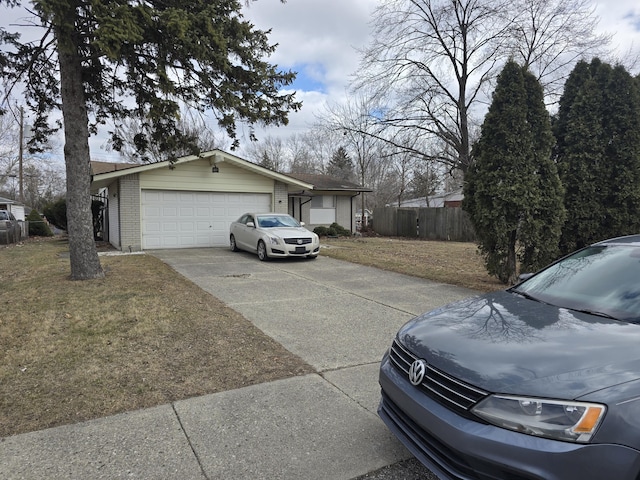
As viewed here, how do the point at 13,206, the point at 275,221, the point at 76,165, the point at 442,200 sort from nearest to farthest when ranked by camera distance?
the point at 76,165
the point at 275,221
the point at 13,206
the point at 442,200

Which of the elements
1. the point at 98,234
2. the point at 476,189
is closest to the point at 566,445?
the point at 476,189

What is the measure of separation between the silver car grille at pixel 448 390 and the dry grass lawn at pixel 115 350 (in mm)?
1977

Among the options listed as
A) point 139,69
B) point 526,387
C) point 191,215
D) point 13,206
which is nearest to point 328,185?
point 191,215

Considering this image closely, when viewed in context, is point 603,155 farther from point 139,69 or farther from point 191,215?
point 191,215

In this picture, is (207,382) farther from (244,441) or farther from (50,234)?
(50,234)

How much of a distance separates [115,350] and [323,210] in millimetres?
18708

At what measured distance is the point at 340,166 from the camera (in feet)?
152

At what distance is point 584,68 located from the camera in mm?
8398

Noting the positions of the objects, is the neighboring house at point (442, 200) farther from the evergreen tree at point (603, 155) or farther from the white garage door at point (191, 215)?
the evergreen tree at point (603, 155)

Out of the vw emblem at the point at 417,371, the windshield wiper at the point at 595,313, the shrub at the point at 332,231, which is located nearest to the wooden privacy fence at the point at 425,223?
the shrub at the point at 332,231

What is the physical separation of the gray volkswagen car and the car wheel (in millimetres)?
9029

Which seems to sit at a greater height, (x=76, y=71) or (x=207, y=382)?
(x=76, y=71)

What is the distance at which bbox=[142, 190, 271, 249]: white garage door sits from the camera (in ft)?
48.2

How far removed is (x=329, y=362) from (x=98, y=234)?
1934cm
